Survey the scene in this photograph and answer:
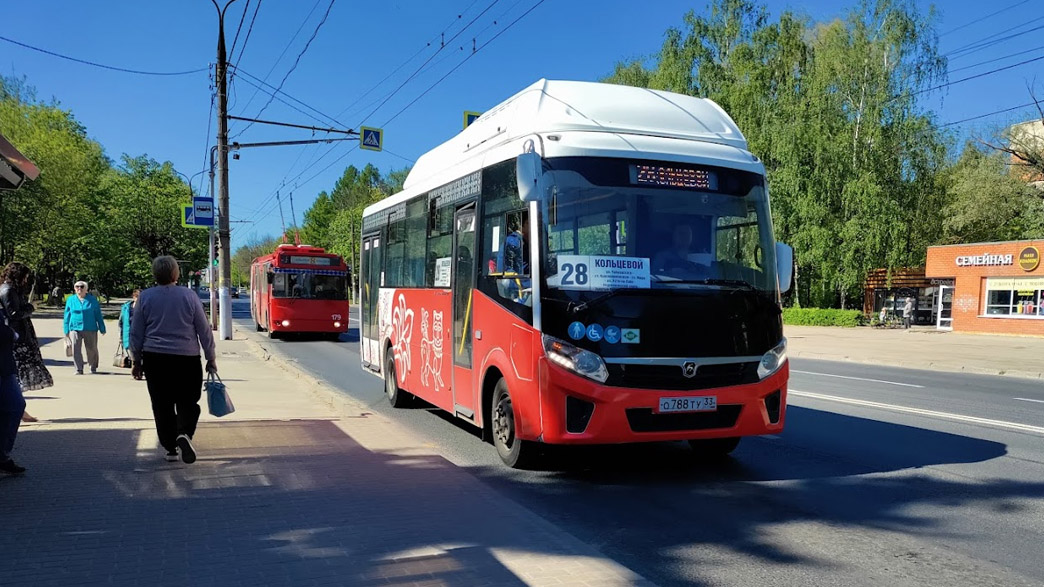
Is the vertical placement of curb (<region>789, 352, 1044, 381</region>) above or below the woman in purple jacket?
below

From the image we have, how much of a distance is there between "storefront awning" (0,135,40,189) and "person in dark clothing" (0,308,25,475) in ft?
3.58

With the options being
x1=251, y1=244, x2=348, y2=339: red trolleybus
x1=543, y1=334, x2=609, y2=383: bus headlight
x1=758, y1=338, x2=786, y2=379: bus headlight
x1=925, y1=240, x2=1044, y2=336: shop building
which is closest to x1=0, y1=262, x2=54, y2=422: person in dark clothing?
x1=543, y1=334, x2=609, y2=383: bus headlight

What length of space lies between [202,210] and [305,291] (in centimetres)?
474

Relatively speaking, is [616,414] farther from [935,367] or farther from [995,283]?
[995,283]

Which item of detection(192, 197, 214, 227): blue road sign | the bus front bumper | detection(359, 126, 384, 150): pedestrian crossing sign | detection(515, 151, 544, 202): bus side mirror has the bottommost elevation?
the bus front bumper

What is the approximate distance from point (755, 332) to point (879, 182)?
3737 centimetres

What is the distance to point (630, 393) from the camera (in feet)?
19.8

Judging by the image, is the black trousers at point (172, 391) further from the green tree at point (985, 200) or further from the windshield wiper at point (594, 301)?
the green tree at point (985, 200)

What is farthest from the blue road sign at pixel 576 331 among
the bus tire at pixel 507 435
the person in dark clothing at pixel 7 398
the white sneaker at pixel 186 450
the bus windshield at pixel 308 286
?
the bus windshield at pixel 308 286

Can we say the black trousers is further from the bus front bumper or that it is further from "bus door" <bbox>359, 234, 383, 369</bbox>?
"bus door" <bbox>359, 234, 383, 369</bbox>

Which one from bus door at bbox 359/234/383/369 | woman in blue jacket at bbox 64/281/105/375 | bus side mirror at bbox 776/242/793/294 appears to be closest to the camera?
bus side mirror at bbox 776/242/793/294

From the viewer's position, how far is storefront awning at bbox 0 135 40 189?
18.1 feet

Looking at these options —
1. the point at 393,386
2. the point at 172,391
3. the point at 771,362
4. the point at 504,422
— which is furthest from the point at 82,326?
the point at 771,362

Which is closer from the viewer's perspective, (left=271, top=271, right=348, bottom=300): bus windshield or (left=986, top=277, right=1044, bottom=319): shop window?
(left=271, top=271, right=348, bottom=300): bus windshield
